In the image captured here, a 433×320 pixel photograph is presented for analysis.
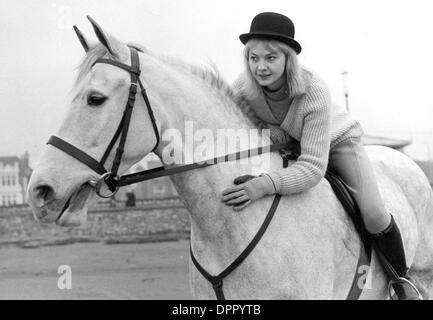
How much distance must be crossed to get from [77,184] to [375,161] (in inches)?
93.4

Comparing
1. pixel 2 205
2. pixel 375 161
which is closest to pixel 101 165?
pixel 375 161

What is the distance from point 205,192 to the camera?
10.4 feet

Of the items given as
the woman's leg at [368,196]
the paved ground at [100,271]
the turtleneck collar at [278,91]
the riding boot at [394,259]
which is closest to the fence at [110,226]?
the paved ground at [100,271]

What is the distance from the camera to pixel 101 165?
9.52ft

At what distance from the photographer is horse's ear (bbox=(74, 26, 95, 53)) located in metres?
3.11

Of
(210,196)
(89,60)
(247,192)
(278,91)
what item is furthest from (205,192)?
(89,60)

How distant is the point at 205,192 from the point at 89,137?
25.2 inches

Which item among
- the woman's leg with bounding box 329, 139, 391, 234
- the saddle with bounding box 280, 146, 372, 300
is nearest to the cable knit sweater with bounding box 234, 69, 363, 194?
the saddle with bounding box 280, 146, 372, 300

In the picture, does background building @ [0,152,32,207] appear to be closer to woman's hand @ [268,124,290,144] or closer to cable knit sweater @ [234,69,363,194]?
woman's hand @ [268,124,290,144]

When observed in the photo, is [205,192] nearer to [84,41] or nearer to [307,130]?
[307,130]

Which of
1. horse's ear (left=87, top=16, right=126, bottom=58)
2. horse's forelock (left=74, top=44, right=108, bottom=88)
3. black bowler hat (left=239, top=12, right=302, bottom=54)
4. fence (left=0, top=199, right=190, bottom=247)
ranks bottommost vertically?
fence (left=0, top=199, right=190, bottom=247)

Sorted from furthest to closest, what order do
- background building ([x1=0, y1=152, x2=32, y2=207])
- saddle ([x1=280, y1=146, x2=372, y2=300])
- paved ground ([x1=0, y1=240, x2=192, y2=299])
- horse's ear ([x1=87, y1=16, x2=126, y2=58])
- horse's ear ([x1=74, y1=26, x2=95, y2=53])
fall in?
background building ([x1=0, y1=152, x2=32, y2=207]) < paved ground ([x1=0, y1=240, x2=192, y2=299]) < saddle ([x1=280, y1=146, x2=372, y2=300]) < horse's ear ([x1=74, y1=26, x2=95, y2=53]) < horse's ear ([x1=87, y1=16, x2=126, y2=58])

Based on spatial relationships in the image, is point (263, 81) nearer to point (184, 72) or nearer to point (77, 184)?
point (184, 72)

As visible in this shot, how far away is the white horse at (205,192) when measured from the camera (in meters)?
2.87
